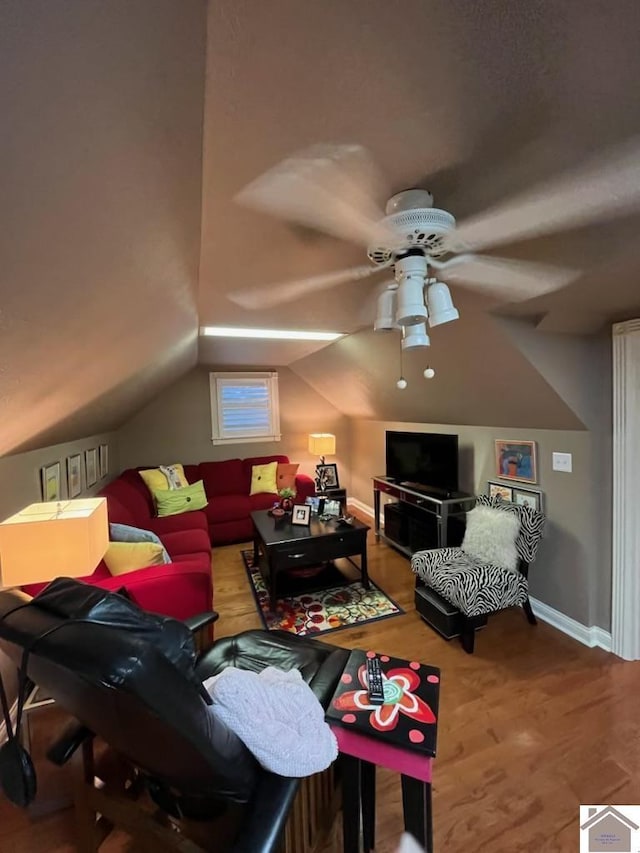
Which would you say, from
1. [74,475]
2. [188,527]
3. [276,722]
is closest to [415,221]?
[276,722]

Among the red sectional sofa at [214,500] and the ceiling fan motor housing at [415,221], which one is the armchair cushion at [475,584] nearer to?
the ceiling fan motor housing at [415,221]

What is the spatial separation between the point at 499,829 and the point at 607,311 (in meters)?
2.42

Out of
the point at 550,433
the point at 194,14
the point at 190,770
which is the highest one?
the point at 194,14

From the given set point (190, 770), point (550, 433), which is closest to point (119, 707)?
point (190, 770)

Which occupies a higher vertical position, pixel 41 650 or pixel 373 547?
pixel 41 650

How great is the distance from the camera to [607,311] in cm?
197

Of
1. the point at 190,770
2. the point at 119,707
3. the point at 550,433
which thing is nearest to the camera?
the point at 119,707

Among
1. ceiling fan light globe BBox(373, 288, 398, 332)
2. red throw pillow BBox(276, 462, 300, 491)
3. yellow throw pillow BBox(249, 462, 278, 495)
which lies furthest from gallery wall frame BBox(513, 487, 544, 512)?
yellow throw pillow BBox(249, 462, 278, 495)

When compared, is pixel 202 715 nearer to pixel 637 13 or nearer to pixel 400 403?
pixel 637 13

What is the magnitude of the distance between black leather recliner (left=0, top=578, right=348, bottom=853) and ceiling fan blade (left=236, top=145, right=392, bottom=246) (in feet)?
3.75

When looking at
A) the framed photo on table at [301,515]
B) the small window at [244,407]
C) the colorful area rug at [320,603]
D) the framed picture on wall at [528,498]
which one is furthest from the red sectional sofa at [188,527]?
the framed picture on wall at [528,498]

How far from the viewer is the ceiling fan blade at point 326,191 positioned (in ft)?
2.73

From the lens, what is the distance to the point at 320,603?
2932mm

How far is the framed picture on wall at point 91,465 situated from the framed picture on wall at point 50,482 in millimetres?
714
